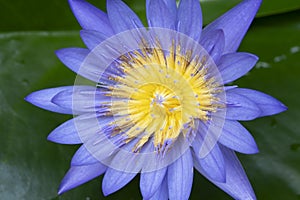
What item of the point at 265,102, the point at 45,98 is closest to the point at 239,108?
the point at 265,102

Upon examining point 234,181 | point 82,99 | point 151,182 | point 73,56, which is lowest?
point 234,181

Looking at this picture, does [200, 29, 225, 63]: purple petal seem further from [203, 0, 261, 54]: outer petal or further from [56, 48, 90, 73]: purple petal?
[56, 48, 90, 73]: purple petal

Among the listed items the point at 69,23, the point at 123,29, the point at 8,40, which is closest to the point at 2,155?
the point at 8,40

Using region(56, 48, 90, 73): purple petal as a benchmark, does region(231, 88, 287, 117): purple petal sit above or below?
below

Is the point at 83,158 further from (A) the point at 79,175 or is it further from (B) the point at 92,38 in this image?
(B) the point at 92,38

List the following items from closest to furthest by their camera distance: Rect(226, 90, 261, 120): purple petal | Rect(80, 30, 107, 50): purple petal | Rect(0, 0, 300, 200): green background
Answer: Rect(226, 90, 261, 120): purple petal < Rect(80, 30, 107, 50): purple petal < Rect(0, 0, 300, 200): green background

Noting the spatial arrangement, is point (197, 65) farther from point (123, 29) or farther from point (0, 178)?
point (0, 178)

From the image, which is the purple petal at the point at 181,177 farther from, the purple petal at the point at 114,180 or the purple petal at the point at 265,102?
the purple petal at the point at 265,102

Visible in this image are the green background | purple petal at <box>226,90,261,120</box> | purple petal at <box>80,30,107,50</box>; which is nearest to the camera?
purple petal at <box>226,90,261,120</box>

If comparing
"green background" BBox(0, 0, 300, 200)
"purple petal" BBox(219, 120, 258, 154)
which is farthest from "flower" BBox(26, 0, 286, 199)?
"green background" BBox(0, 0, 300, 200)
